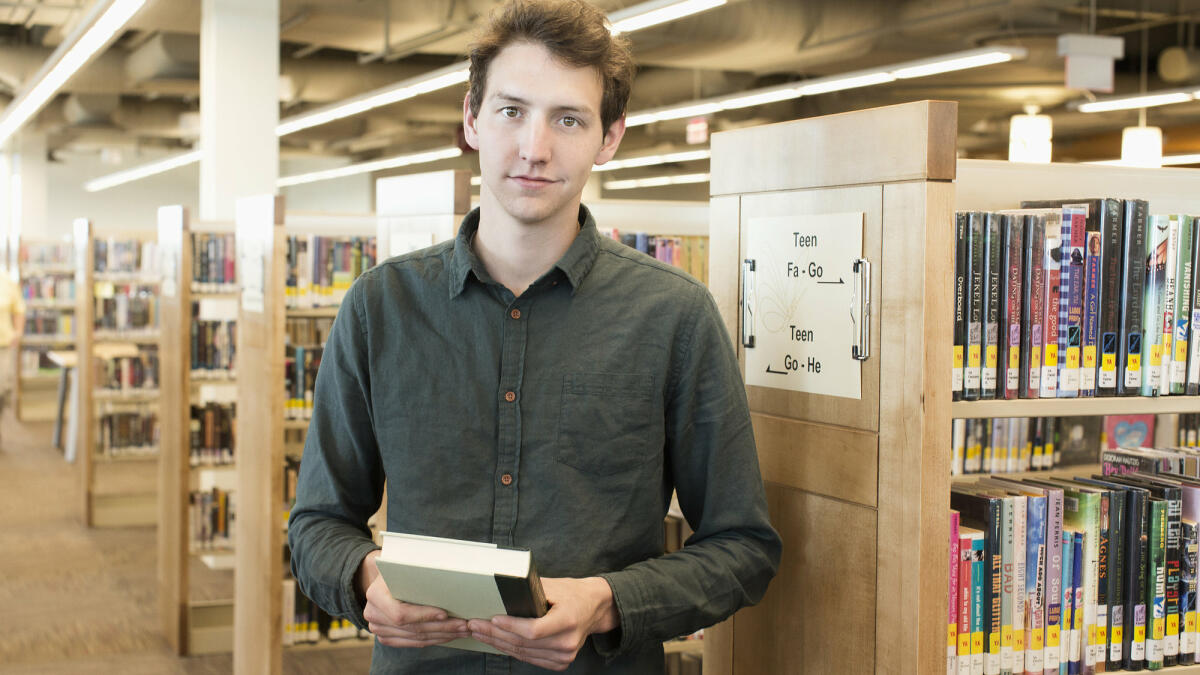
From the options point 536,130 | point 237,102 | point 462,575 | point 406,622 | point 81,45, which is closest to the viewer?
point 462,575

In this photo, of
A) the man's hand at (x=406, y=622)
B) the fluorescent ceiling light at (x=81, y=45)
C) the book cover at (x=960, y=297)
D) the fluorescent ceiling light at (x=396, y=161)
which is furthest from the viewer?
the fluorescent ceiling light at (x=396, y=161)

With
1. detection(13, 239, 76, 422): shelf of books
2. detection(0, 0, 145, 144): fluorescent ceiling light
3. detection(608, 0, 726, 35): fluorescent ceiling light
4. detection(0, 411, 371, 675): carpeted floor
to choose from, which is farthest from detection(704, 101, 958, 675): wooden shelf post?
detection(13, 239, 76, 422): shelf of books

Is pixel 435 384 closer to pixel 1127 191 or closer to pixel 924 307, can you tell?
pixel 924 307

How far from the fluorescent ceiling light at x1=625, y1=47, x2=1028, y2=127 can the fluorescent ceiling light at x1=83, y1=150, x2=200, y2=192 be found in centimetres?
701

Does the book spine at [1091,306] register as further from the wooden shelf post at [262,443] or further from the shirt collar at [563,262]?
the wooden shelf post at [262,443]

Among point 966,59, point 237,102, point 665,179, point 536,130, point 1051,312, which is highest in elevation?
point 665,179

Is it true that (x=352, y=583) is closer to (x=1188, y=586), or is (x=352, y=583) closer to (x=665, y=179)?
(x=1188, y=586)

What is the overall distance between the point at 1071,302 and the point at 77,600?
5335mm

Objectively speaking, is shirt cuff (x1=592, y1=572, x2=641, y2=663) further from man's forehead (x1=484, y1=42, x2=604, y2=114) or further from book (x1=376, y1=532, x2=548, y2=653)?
man's forehead (x1=484, y1=42, x2=604, y2=114)

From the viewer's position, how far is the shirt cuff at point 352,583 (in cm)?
150

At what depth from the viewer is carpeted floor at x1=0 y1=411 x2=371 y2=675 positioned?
4805 millimetres

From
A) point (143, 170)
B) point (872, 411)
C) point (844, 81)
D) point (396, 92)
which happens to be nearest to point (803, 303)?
point (872, 411)

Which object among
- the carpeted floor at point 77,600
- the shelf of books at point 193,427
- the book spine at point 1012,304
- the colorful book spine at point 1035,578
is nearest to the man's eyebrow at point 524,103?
the book spine at point 1012,304

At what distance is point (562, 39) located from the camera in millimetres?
1494
